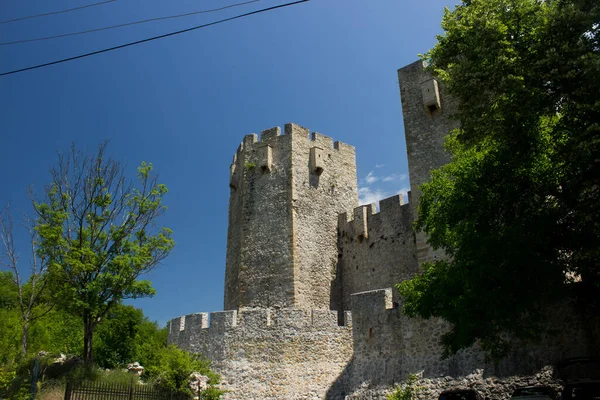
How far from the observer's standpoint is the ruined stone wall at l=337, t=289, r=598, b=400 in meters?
12.2

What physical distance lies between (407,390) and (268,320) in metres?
6.31

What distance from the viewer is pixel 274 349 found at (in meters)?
18.5

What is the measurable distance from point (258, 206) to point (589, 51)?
16.2 m

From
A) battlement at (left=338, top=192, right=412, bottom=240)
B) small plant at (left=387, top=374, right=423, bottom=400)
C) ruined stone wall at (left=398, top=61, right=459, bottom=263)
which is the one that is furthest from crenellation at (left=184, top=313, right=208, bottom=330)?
ruined stone wall at (left=398, top=61, right=459, bottom=263)

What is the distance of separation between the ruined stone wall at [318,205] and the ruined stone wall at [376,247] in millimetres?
545

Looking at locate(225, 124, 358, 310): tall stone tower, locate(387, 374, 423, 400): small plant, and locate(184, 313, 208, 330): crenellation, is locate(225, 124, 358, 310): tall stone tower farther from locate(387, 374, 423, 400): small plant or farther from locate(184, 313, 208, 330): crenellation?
locate(387, 374, 423, 400): small plant

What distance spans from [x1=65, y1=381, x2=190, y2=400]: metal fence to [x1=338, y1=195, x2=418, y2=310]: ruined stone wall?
10.4 metres

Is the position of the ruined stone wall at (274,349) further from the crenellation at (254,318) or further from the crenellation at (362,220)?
the crenellation at (362,220)

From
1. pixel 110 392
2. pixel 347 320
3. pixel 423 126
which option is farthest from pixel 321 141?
pixel 110 392

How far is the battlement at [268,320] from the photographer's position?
62.0 feet

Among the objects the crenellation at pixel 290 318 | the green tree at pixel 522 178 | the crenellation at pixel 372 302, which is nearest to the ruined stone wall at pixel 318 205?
the crenellation at pixel 290 318

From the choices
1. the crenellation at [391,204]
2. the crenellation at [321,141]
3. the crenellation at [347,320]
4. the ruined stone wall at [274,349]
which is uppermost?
the crenellation at [321,141]

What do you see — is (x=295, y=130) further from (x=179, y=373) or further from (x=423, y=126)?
(x=179, y=373)

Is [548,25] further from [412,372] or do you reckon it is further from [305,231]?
[305,231]
